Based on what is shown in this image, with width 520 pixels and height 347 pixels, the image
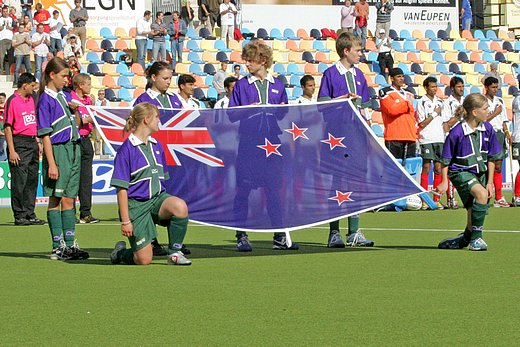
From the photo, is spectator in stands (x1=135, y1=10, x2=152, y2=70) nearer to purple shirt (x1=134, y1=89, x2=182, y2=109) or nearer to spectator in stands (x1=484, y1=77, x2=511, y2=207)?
spectator in stands (x1=484, y1=77, x2=511, y2=207)

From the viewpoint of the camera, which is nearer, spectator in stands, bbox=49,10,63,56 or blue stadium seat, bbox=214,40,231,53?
spectator in stands, bbox=49,10,63,56

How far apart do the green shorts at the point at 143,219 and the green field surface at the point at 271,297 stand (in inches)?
9.4

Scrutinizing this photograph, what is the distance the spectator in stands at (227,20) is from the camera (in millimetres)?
34188

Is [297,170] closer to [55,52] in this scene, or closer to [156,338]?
[156,338]

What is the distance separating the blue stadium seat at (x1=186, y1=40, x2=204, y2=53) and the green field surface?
846 inches

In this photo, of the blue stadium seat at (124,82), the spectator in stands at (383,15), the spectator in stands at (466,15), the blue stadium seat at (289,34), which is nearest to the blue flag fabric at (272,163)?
the blue stadium seat at (124,82)

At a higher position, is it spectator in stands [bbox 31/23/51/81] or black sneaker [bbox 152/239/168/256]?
spectator in stands [bbox 31/23/51/81]

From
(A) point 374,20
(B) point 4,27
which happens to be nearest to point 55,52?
(B) point 4,27

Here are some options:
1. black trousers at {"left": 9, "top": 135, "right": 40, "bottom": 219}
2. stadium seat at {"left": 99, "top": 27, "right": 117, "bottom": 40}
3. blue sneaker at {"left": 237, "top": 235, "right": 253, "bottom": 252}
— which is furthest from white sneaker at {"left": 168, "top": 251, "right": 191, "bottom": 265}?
stadium seat at {"left": 99, "top": 27, "right": 117, "bottom": 40}

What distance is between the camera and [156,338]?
22.1 ft

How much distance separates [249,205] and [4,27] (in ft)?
60.3

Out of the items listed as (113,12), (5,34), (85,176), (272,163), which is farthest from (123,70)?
(272,163)

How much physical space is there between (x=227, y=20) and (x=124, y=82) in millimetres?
4823

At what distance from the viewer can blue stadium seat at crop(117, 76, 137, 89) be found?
31084mm
